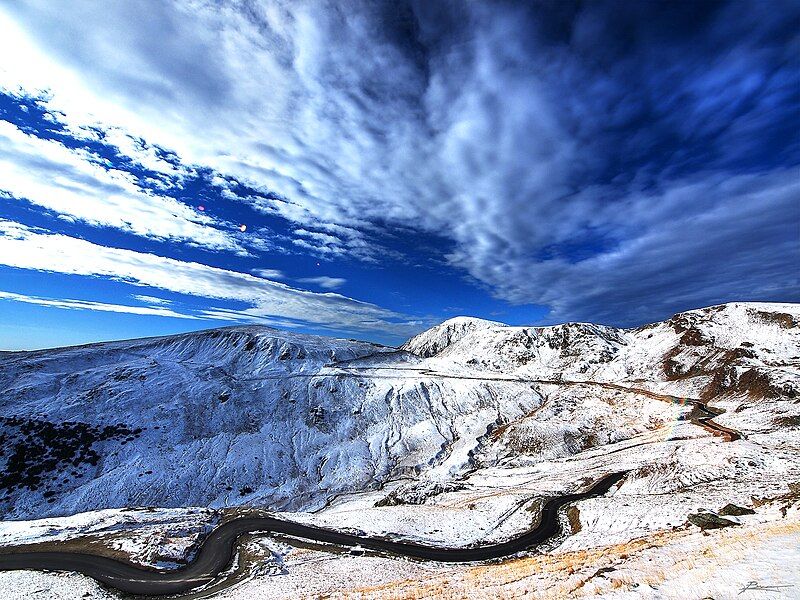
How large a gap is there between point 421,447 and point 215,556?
2249 inches

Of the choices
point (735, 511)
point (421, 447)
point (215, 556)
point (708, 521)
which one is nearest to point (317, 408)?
point (421, 447)

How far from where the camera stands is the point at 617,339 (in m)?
141

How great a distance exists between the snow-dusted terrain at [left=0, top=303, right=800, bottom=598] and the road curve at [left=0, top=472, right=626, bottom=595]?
1890mm

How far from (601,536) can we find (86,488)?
82183 millimetres

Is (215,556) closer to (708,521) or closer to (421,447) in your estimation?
(708,521)

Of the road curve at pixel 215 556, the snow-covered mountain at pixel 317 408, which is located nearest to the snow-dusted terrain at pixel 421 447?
the snow-covered mountain at pixel 317 408

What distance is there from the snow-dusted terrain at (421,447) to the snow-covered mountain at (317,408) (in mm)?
562

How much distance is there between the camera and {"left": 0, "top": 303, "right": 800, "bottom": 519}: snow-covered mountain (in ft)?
235

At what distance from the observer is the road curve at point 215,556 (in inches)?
→ 1235

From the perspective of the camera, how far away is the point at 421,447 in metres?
87.9

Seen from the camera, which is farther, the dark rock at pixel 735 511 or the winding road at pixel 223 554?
the winding road at pixel 223 554

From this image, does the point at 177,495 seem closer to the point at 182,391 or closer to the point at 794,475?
the point at 182,391

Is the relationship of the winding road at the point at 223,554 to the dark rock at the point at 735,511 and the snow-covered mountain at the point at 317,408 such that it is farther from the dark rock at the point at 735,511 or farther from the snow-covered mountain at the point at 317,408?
the snow-covered mountain at the point at 317,408

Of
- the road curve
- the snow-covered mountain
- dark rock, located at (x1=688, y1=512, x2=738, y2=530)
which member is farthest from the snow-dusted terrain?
the road curve
